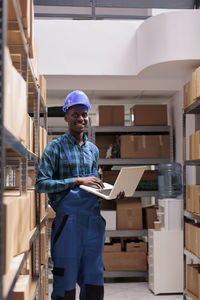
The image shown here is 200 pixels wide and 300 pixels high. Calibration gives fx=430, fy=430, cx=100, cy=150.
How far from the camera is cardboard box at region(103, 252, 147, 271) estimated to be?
6.17m

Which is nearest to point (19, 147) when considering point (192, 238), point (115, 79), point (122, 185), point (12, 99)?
point (12, 99)

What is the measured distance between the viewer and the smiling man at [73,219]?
2951 millimetres

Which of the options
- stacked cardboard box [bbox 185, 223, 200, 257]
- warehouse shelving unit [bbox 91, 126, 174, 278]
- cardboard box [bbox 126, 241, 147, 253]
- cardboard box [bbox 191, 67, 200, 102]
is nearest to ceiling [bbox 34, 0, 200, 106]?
warehouse shelving unit [bbox 91, 126, 174, 278]

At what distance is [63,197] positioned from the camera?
10.0ft

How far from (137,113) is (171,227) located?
→ 1839 mm

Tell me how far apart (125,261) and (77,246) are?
3.40 m

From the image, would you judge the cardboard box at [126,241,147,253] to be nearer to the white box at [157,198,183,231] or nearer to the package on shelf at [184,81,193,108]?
the white box at [157,198,183,231]

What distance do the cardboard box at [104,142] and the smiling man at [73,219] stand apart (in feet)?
11.5

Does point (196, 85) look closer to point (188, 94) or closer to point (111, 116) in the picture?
point (188, 94)

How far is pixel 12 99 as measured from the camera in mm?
1625

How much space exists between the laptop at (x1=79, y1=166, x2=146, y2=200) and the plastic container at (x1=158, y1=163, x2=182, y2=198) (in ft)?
11.1

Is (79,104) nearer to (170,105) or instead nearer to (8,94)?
(8,94)

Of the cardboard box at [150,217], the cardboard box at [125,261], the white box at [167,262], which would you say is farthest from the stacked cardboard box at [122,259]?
the white box at [167,262]

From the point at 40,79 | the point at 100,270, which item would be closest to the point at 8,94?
the point at 100,270
